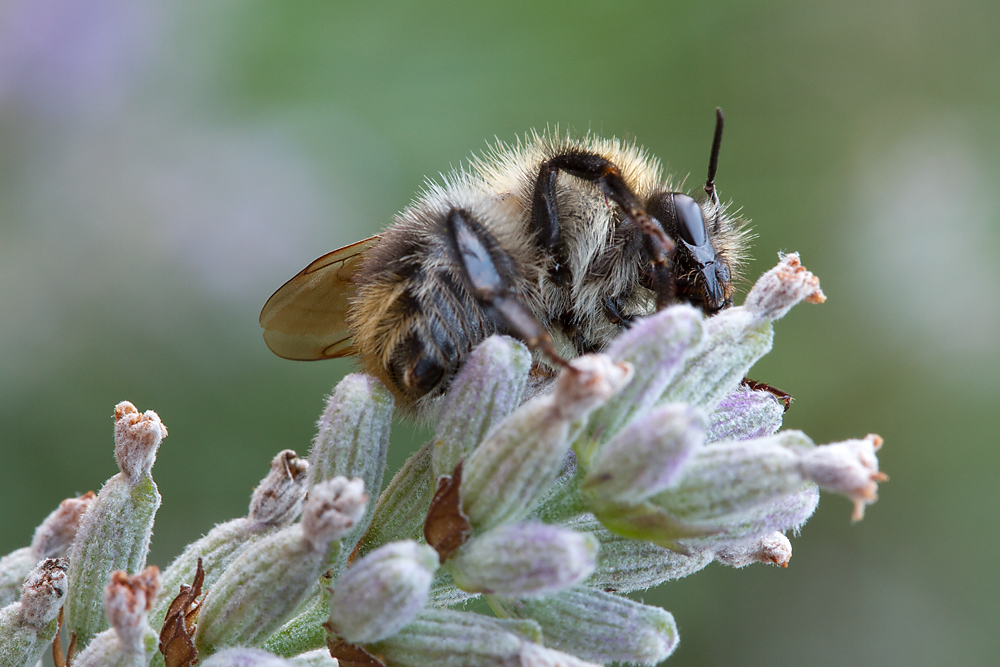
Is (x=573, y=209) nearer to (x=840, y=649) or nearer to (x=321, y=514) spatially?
(x=321, y=514)

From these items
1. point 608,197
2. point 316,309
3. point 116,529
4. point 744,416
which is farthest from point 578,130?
point 116,529

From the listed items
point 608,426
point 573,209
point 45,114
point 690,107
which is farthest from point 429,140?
point 608,426

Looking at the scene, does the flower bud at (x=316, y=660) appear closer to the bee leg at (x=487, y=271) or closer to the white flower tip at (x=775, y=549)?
the bee leg at (x=487, y=271)

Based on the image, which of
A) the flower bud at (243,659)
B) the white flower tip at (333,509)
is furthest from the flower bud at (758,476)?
the flower bud at (243,659)

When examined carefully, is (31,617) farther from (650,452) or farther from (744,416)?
(744,416)

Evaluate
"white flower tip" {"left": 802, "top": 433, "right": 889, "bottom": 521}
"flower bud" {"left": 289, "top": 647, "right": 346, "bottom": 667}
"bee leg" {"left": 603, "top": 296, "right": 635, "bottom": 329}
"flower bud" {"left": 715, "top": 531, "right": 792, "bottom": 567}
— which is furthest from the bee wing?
"white flower tip" {"left": 802, "top": 433, "right": 889, "bottom": 521}
